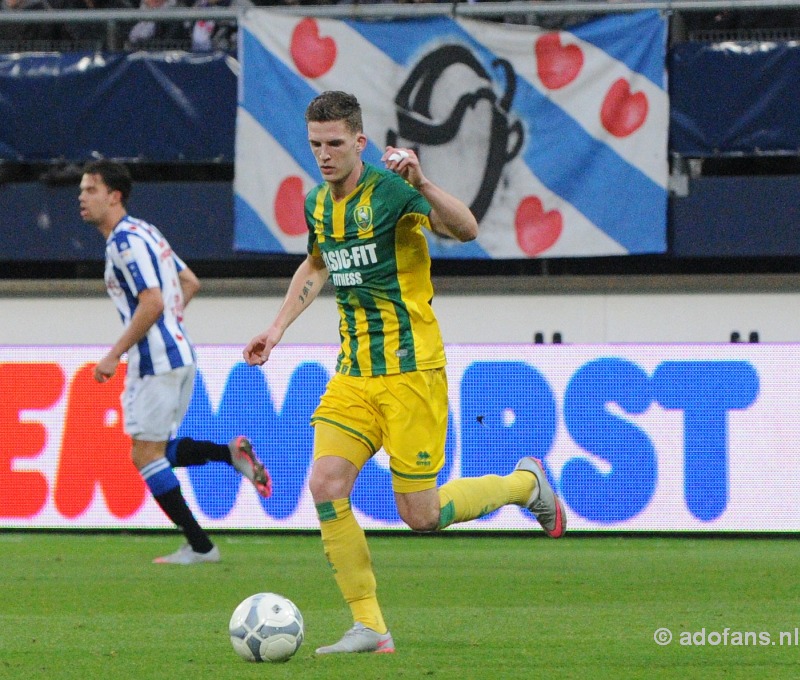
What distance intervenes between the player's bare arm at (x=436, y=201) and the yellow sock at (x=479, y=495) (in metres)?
1.06

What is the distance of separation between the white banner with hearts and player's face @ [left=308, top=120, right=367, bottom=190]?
256 inches

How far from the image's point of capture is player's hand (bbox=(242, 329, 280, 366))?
540 centimetres

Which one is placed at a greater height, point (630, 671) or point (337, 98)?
point (337, 98)

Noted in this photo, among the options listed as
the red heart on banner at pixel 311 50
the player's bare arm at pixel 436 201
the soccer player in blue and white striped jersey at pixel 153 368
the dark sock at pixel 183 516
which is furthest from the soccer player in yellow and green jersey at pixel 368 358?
the red heart on banner at pixel 311 50

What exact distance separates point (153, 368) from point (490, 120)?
4.69 meters

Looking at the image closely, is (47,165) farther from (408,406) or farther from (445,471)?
(408,406)

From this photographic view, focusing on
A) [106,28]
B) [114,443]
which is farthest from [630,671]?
[106,28]

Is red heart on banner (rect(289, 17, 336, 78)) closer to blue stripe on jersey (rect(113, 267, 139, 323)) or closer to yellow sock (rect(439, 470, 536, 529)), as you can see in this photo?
blue stripe on jersey (rect(113, 267, 139, 323))

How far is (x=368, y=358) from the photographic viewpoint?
5.34 meters

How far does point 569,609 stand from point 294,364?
387cm

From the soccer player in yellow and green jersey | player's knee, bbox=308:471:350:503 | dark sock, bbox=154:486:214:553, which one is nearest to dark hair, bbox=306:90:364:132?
the soccer player in yellow and green jersey

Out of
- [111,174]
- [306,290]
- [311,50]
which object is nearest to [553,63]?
[311,50]

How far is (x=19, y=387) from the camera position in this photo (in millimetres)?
9883

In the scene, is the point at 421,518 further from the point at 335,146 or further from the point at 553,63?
the point at 553,63
